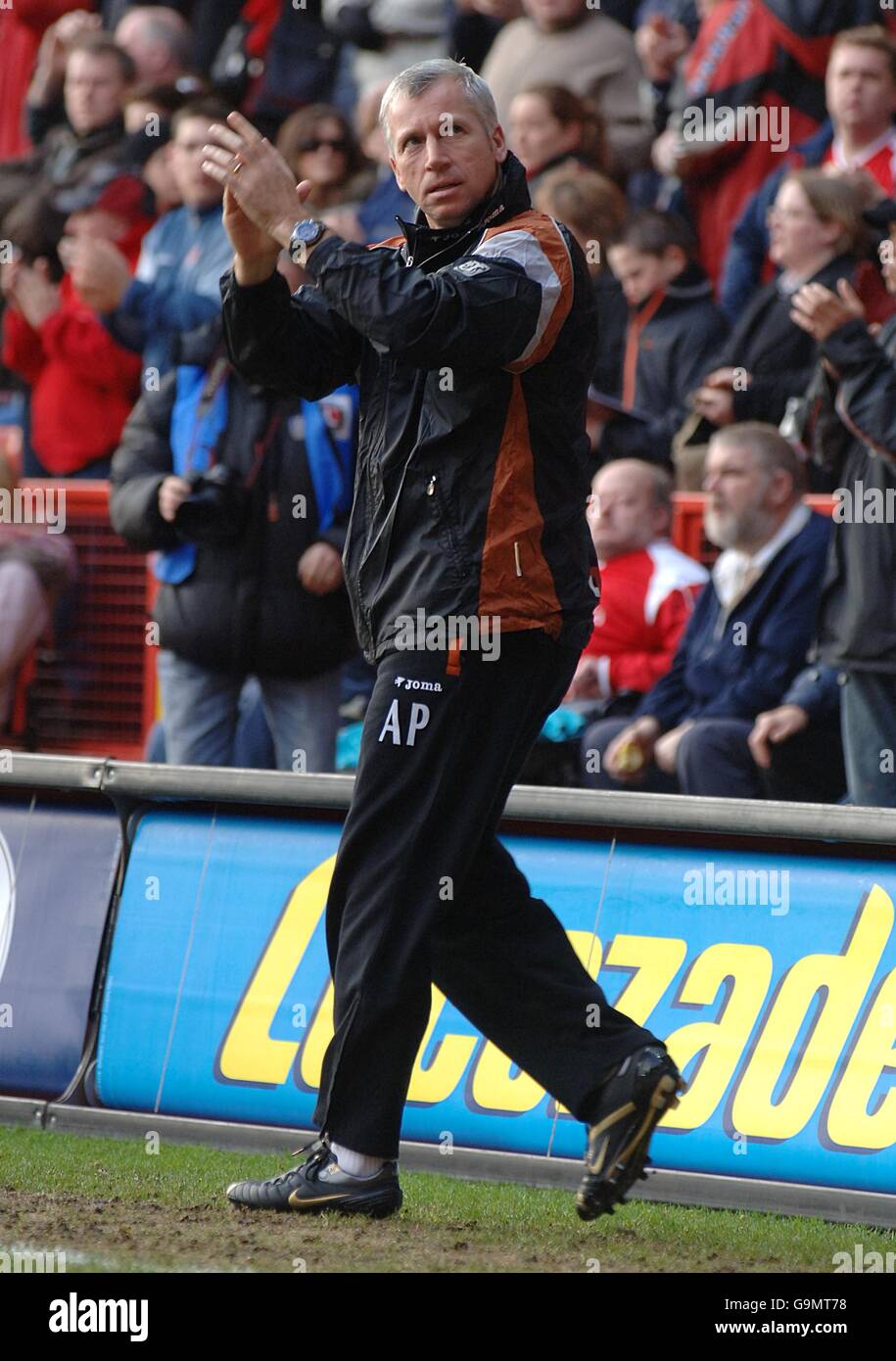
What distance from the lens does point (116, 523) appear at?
27.0 ft

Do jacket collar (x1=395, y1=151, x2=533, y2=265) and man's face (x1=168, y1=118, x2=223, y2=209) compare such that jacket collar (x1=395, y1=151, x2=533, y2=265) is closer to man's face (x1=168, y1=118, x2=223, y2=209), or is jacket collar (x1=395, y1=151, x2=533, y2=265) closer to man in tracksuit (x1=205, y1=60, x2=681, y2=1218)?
man in tracksuit (x1=205, y1=60, x2=681, y2=1218)

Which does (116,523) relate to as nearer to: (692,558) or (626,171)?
(692,558)

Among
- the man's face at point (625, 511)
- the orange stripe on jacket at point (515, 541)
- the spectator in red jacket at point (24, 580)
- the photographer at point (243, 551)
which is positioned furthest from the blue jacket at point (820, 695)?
the spectator in red jacket at point (24, 580)

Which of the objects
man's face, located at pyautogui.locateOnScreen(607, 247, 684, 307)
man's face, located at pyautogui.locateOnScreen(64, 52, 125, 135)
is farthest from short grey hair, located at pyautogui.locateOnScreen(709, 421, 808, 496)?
man's face, located at pyautogui.locateOnScreen(64, 52, 125, 135)

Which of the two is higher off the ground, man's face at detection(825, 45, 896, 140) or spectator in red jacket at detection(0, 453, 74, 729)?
man's face at detection(825, 45, 896, 140)

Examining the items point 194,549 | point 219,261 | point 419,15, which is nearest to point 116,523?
point 194,549

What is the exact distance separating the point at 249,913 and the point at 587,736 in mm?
2565

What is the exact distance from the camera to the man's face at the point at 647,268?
8719 millimetres

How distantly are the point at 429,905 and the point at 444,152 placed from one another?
63.0 inches

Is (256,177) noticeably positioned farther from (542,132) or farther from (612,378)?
(542,132)

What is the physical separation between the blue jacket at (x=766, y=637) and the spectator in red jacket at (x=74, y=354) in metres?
3.67

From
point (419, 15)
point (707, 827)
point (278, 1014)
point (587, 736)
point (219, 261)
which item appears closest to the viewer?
point (707, 827)

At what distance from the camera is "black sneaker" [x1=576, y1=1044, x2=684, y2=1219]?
426cm

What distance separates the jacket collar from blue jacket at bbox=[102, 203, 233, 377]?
478 centimetres
